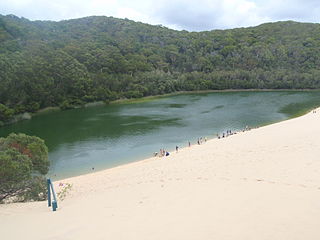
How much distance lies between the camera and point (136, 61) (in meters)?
115

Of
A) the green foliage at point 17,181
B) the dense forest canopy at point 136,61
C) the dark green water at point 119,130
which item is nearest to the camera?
the green foliage at point 17,181

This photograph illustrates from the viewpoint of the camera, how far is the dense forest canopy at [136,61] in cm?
7088

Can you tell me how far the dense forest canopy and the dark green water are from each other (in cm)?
1027

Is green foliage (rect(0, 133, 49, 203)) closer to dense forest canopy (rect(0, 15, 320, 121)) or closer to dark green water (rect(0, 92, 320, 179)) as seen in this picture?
dark green water (rect(0, 92, 320, 179))

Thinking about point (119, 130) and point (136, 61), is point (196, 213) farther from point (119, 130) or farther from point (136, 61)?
point (136, 61)

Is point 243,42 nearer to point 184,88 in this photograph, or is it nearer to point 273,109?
point 184,88

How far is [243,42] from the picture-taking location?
151 m

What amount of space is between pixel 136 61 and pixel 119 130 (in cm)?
7270

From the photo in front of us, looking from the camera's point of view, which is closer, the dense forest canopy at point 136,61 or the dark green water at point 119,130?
the dark green water at point 119,130

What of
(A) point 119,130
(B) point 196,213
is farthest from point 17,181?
(A) point 119,130

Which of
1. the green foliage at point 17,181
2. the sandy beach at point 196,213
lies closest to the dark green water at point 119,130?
the green foliage at point 17,181

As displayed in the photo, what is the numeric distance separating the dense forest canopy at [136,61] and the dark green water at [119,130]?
33.7 ft

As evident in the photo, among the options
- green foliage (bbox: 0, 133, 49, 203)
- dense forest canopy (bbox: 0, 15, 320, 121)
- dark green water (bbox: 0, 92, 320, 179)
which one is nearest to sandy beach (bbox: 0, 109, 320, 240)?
green foliage (bbox: 0, 133, 49, 203)

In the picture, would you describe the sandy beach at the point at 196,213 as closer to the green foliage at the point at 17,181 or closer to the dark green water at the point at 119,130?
the green foliage at the point at 17,181
